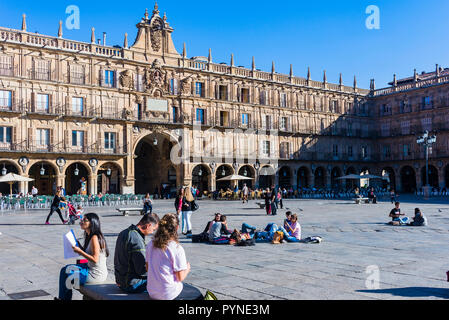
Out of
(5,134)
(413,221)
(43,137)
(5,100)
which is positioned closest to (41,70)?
(5,100)

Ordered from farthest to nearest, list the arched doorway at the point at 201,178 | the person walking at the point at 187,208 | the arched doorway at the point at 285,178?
the arched doorway at the point at 285,178 → the arched doorway at the point at 201,178 → the person walking at the point at 187,208

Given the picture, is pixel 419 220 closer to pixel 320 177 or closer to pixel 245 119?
pixel 245 119

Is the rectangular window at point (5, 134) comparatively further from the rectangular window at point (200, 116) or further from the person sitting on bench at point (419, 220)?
the person sitting on bench at point (419, 220)

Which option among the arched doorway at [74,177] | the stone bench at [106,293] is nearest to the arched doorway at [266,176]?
the arched doorway at [74,177]

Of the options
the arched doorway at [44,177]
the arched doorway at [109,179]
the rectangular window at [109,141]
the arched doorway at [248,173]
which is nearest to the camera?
the arched doorway at [44,177]

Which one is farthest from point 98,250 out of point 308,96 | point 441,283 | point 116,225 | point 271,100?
point 308,96

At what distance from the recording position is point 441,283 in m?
6.82

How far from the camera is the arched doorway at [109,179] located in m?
38.3

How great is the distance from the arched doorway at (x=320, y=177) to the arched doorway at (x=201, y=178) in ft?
47.0

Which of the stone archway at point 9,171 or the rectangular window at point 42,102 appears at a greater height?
the rectangular window at point 42,102

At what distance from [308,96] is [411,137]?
510 inches

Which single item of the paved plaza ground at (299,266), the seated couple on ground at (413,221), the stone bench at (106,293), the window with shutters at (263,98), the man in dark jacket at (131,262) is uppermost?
the window with shutters at (263,98)

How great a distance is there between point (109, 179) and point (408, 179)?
1378 inches

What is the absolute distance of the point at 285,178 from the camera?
160 feet
